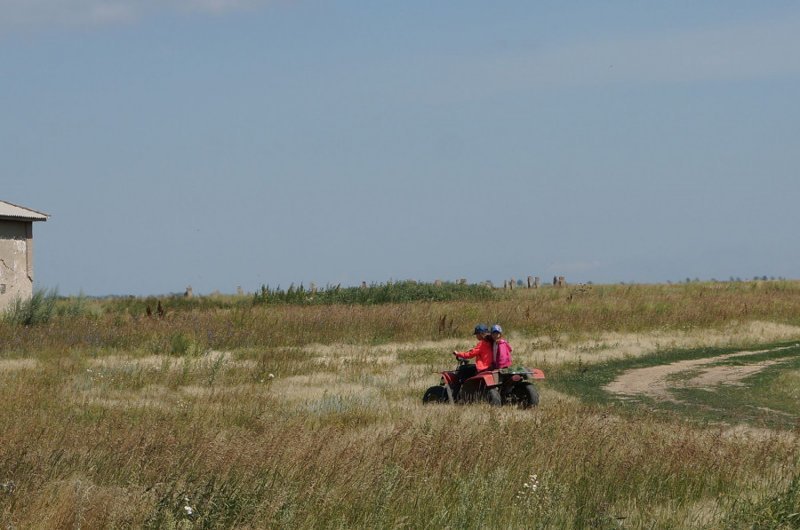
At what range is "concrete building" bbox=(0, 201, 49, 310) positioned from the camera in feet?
109

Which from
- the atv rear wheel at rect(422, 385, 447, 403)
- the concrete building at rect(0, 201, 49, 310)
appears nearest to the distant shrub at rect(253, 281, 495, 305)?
the concrete building at rect(0, 201, 49, 310)

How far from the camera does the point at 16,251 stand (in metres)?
33.8

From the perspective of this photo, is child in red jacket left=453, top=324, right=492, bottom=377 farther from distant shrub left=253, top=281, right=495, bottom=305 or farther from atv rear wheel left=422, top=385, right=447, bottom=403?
distant shrub left=253, top=281, right=495, bottom=305

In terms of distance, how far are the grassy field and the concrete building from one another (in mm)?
6454

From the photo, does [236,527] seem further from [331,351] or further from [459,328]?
[459,328]

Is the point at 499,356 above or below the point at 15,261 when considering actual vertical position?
below

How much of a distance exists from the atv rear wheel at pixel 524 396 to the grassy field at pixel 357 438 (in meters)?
0.50

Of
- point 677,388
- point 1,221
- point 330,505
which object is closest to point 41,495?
point 330,505

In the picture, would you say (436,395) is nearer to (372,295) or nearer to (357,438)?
(357,438)

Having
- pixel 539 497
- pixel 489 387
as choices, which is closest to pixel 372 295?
pixel 489 387

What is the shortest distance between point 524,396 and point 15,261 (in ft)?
74.5

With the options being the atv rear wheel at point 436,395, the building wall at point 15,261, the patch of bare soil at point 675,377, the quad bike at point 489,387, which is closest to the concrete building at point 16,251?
the building wall at point 15,261

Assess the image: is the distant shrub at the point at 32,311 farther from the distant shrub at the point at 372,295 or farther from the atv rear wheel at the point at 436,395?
the atv rear wheel at the point at 436,395

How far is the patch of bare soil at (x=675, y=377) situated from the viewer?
792 inches
